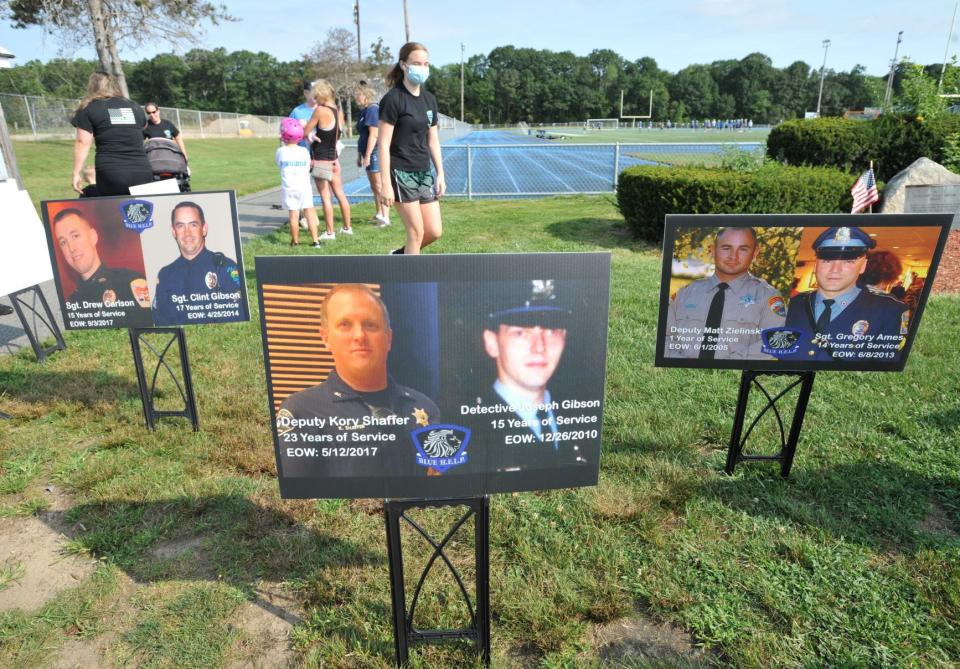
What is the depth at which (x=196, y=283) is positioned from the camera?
3.43 m

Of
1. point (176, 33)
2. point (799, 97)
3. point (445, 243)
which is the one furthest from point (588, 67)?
point (445, 243)

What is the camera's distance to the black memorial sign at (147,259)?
3.34 metres

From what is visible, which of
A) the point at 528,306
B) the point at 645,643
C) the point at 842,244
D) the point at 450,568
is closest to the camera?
the point at 528,306

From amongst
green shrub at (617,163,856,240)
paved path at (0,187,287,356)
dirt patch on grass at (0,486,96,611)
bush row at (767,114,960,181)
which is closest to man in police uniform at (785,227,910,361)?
dirt patch on grass at (0,486,96,611)

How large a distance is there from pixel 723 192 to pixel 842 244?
616cm

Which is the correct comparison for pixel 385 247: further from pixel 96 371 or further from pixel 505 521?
pixel 505 521

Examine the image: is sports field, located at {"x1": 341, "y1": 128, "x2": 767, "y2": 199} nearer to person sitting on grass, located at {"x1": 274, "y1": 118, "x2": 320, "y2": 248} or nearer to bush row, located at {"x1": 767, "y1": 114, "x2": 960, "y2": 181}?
bush row, located at {"x1": 767, "y1": 114, "x2": 960, "y2": 181}

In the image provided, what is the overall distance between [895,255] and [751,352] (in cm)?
71

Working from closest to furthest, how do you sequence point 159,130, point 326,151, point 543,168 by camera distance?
point 159,130 → point 326,151 → point 543,168

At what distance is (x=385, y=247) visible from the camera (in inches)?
318

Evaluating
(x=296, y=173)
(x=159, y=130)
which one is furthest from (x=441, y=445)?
(x=159, y=130)

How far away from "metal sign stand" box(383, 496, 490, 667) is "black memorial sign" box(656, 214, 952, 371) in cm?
127

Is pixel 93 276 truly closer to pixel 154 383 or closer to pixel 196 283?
pixel 196 283

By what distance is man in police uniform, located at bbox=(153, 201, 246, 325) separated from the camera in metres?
3.37
